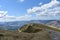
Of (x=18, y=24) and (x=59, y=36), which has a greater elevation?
(x=18, y=24)

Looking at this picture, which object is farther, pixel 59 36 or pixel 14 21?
pixel 14 21

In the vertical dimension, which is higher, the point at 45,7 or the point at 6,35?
the point at 45,7

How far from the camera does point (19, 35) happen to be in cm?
177

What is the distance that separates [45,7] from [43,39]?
156 inches

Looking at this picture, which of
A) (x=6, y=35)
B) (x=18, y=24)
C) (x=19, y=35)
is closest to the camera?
(x=6, y=35)

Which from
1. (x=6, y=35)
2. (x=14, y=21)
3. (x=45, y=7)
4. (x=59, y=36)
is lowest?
(x=59, y=36)

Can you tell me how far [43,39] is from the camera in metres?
2.00

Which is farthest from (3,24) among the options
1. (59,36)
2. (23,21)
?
(59,36)

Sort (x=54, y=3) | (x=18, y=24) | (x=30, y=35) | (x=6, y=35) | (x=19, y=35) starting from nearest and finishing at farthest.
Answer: (x=6, y=35) < (x=19, y=35) < (x=30, y=35) < (x=18, y=24) < (x=54, y=3)

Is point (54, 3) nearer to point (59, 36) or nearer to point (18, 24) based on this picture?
point (18, 24)

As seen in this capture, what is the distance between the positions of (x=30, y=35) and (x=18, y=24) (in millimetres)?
3490

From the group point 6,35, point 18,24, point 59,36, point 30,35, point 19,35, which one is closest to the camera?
point 6,35

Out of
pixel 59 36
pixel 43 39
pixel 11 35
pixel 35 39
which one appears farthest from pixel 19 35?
pixel 59 36

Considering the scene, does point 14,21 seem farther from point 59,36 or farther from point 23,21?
point 59,36
